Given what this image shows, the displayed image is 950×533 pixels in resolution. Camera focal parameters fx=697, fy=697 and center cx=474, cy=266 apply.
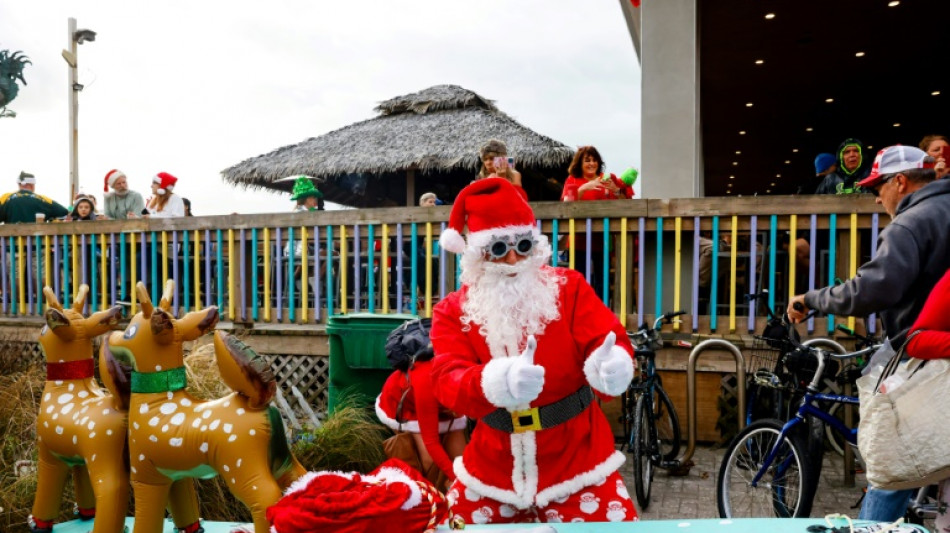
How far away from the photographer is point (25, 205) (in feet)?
28.3

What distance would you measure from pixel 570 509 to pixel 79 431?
1.67 m

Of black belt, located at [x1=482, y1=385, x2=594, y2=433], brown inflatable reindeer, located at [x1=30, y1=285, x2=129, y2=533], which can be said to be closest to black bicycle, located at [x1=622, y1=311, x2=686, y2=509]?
black belt, located at [x1=482, y1=385, x2=594, y2=433]

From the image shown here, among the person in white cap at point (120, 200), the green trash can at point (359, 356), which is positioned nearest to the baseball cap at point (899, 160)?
the green trash can at point (359, 356)

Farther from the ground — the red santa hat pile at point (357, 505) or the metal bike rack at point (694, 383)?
the red santa hat pile at point (357, 505)

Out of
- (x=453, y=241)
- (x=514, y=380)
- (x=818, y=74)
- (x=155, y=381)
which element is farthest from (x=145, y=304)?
(x=818, y=74)

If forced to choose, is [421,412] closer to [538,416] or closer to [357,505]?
[538,416]


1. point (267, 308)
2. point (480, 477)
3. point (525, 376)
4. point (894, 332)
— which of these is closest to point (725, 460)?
point (894, 332)

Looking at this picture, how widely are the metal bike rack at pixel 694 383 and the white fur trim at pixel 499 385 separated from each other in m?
3.16

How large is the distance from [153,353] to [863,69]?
13.5 meters

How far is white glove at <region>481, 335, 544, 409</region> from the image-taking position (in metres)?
1.82

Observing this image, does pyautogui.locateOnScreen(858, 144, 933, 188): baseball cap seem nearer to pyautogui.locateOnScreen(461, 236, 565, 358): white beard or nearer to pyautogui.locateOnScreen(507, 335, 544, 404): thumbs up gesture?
pyautogui.locateOnScreen(461, 236, 565, 358): white beard

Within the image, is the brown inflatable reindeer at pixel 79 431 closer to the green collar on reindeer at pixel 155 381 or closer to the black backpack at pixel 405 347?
the green collar on reindeer at pixel 155 381

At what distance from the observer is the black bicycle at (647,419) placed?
4.24 meters

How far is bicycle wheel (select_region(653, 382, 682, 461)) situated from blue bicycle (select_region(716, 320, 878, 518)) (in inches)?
31.2
